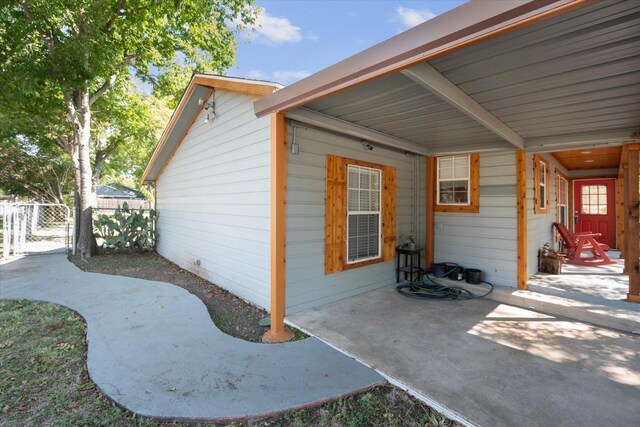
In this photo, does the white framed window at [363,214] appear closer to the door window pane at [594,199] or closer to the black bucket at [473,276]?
the black bucket at [473,276]

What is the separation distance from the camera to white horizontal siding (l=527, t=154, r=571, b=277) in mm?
5352

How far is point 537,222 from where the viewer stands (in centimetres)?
584

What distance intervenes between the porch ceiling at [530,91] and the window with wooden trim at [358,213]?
726 millimetres

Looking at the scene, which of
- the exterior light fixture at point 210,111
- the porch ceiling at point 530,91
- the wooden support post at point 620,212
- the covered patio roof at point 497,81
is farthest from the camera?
the wooden support post at point 620,212

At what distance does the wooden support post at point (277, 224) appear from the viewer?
10.7 ft

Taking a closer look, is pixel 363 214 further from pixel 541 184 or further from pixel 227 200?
pixel 541 184

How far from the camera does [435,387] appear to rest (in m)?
2.34

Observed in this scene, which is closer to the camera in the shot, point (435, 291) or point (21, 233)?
point (435, 291)

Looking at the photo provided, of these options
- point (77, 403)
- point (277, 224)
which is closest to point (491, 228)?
point (277, 224)

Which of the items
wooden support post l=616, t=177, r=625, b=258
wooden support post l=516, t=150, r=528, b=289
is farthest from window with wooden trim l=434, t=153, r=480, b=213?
wooden support post l=616, t=177, r=625, b=258

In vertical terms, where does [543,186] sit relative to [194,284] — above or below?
above

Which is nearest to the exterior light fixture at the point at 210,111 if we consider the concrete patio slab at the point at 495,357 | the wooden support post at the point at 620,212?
the concrete patio slab at the point at 495,357

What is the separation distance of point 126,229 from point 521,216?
9.91 meters

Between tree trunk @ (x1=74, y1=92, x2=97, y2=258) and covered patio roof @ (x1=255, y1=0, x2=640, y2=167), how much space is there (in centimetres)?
766
